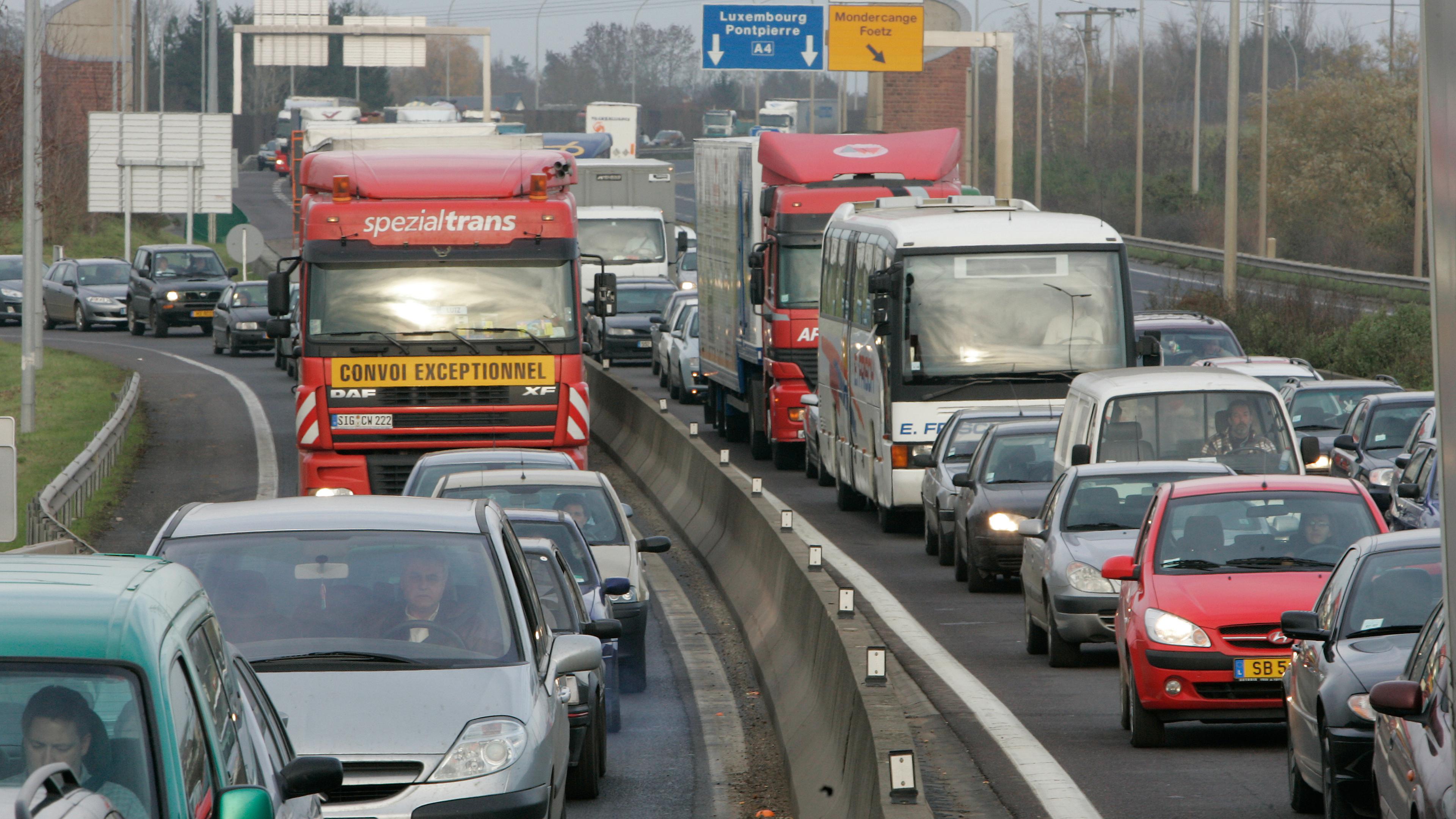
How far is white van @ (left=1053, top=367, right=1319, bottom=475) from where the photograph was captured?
19266mm

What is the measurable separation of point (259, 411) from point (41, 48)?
16.0 metres

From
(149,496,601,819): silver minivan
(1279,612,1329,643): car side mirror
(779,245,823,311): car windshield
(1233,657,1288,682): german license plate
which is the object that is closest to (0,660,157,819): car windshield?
(149,496,601,819): silver minivan

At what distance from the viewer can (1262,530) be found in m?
13.0

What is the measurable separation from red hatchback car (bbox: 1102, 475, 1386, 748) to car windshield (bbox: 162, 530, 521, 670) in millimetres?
4716

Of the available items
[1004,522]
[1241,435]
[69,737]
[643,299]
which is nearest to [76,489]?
[1004,522]


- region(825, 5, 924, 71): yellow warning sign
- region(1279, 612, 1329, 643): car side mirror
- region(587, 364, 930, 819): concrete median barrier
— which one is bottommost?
region(587, 364, 930, 819): concrete median barrier

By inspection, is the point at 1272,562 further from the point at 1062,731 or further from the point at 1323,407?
the point at 1323,407

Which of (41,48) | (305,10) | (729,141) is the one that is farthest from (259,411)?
(305,10)

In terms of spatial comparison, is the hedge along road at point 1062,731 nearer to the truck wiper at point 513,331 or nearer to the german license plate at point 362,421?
the truck wiper at point 513,331

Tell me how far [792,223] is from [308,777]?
23.7m

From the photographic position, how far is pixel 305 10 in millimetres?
82312

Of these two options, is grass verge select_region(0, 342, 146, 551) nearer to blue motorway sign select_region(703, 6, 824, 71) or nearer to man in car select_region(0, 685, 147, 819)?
man in car select_region(0, 685, 147, 819)

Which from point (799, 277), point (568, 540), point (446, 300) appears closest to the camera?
point (568, 540)

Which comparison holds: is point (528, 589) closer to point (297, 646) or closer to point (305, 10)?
point (297, 646)
